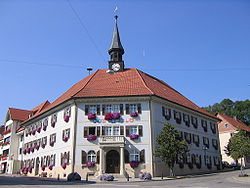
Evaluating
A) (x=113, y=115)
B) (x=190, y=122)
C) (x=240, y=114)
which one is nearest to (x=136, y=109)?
(x=113, y=115)

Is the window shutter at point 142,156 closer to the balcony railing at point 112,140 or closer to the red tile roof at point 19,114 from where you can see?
the balcony railing at point 112,140

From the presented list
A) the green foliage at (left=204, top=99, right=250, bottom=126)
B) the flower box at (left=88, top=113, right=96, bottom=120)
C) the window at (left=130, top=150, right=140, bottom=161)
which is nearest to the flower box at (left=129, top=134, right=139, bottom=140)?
the window at (left=130, top=150, right=140, bottom=161)

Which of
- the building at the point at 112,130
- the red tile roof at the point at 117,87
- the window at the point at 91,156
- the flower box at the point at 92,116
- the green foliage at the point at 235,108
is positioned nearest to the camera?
the building at the point at 112,130

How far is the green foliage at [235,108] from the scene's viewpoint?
82625mm

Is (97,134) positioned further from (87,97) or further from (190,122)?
(190,122)

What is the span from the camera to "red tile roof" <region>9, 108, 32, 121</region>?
189ft

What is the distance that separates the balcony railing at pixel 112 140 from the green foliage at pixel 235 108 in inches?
2228

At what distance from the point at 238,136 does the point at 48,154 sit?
25.7 meters

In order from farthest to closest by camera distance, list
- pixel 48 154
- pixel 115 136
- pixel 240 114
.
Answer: pixel 240 114 < pixel 48 154 < pixel 115 136

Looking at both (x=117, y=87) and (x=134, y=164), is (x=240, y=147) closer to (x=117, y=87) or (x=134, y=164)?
(x=134, y=164)

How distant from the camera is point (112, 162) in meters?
33.2

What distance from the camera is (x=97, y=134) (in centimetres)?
3416

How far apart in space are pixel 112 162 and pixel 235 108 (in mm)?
63135

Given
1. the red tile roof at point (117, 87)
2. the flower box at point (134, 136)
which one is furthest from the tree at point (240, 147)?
the red tile roof at point (117, 87)
